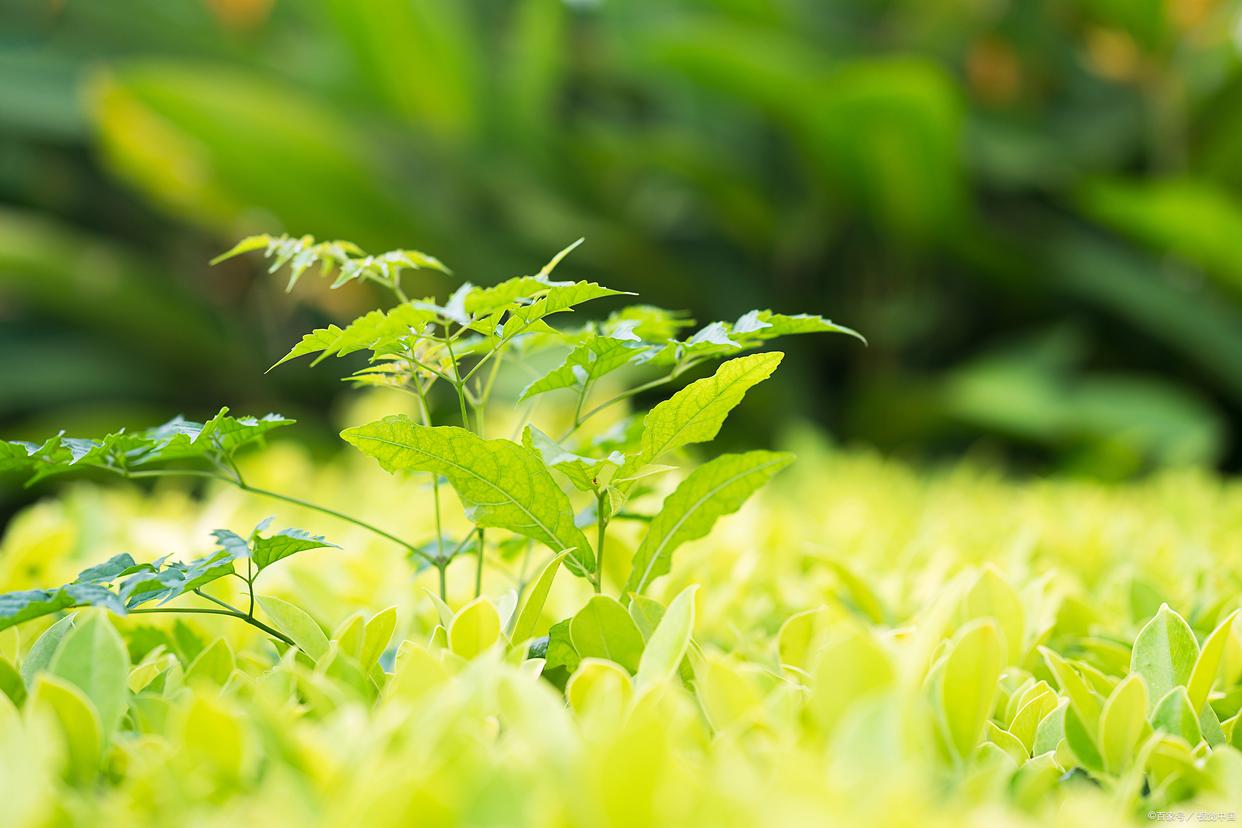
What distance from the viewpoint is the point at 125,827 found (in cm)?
37

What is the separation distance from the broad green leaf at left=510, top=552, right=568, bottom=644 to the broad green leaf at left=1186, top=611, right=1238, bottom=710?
A: 0.33 metres

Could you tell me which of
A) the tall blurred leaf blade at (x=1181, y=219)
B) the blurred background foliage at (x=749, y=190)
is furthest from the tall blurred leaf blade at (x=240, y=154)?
the tall blurred leaf blade at (x=1181, y=219)

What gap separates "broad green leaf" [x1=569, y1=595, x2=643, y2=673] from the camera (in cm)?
56

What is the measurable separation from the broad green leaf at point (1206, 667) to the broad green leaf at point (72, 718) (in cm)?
53

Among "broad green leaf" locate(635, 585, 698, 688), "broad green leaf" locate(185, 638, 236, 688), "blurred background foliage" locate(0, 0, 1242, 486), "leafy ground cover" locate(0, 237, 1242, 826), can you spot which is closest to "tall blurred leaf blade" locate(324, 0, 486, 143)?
"blurred background foliage" locate(0, 0, 1242, 486)

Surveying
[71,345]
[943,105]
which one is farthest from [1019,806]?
[71,345]

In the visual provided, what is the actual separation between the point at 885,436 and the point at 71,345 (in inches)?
119

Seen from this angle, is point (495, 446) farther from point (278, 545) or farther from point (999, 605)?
point (999, 605)

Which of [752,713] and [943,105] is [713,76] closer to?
[943,105]

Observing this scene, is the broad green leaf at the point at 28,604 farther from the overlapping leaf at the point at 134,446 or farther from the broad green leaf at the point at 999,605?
the broad green leaf at the point at 999,605

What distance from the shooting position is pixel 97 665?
50cm

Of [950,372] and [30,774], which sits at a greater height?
[30,774]

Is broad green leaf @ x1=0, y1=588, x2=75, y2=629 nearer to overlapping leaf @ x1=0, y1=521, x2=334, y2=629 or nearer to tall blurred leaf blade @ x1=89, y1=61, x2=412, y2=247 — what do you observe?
overlapping leaf @ x1=0, y1=521, x2=334, y2=629

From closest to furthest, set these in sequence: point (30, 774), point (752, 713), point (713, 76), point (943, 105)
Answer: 1. point (30, 774)
2. point (752, 713)
3. point (943, 105)
4. point (713, 76)
